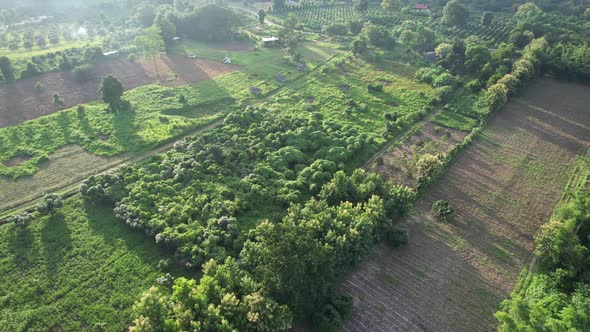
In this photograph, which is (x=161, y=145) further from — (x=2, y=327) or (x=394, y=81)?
(x=394, y=81)

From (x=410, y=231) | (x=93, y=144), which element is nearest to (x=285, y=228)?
(x=410, y=231)

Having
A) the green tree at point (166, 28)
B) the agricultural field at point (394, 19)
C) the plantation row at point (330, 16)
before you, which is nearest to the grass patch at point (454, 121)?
the agricultural field at point (394, 19)

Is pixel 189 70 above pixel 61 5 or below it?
below

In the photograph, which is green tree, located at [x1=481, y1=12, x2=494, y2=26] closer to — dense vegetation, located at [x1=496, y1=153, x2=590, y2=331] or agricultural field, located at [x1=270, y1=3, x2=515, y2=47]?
agricultural field, located at [x1=270, y1=3, x2=515, y2=47]

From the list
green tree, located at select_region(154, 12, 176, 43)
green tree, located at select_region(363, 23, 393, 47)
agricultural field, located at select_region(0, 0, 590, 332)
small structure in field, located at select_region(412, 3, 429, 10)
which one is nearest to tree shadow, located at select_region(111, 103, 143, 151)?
agricultural field, located at select_region(0, 0, 590, 332)

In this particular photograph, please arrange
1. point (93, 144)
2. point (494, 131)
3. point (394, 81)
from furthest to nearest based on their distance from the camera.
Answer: point (394, 81), point (494, 131), point (93, 144)

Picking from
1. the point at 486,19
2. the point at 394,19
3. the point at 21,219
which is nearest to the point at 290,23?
the point at 394,19

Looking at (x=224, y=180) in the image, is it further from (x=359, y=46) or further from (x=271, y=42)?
(x=271, y=42)
